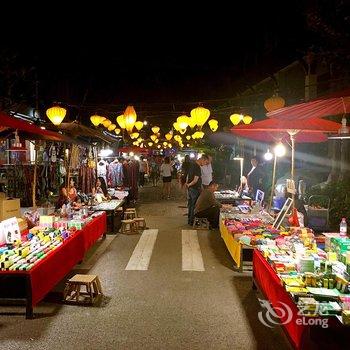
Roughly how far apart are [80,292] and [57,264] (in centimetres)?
65

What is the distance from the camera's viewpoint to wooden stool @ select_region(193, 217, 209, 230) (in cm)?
1338

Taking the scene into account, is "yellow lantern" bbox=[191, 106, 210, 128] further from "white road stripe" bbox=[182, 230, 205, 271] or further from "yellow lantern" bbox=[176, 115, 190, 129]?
"white road stripe" bbox=[182, 230, 205, 271]

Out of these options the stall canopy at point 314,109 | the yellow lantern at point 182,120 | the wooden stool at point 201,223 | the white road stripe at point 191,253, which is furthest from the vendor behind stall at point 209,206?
the stall canopy at point 314,109

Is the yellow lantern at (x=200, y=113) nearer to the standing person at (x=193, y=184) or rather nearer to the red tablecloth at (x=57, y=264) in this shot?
the standing person at (x=193, y=184)

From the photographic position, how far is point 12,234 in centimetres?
731

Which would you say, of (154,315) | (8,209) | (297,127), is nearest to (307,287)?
(154,315)

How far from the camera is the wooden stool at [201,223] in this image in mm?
13381

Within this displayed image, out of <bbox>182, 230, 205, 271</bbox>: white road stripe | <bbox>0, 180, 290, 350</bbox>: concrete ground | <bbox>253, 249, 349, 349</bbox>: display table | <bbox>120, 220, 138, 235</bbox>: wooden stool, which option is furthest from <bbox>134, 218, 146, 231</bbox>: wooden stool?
<bbox>253, 249, 349, 349</bbox>: display table

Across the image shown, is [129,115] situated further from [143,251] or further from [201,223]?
[143,251]

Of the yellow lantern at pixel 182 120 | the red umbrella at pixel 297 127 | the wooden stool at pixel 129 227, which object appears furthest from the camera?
the yellow lantern at pixel 182 120

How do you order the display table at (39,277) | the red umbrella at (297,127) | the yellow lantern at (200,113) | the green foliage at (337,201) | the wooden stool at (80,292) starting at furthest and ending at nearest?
the yellow lantern at (200,113) < the green foliage at (337,201) < the red umbrella at (297,127) < the wooden stool at (80,292) < the display table at (39,277)

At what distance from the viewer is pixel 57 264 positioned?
686cm

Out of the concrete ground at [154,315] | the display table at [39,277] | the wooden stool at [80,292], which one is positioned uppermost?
the display table at [39,277]

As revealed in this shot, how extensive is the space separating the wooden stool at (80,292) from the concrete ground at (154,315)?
162mm
